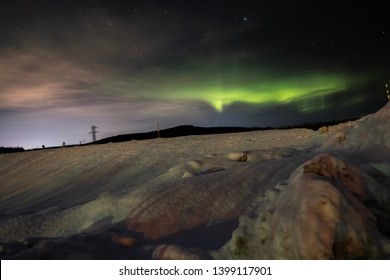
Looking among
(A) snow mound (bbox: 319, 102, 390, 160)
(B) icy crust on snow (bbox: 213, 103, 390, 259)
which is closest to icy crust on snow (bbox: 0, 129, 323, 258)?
(B) icy crust on snow (bbox: 213, 103, 390, 259)

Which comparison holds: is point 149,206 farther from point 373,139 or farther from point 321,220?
point 373,139

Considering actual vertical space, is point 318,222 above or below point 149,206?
above

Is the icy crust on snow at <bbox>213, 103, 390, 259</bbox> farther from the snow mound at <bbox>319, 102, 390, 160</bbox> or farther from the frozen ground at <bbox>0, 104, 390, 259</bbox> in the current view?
the snow mound at <bbox>319, 102, 390, 160</bbox>

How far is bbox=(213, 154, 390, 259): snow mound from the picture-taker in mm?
2785

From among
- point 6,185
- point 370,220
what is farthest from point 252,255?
point 6,185

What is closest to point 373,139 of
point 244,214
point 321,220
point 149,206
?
point 244,214

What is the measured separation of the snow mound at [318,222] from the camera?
2.79m

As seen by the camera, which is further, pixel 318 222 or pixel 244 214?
pixel 244 214

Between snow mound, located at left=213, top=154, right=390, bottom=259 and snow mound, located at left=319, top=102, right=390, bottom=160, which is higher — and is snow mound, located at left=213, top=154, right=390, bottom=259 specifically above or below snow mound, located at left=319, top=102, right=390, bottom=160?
below

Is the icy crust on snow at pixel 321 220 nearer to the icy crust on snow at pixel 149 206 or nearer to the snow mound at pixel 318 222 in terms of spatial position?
the snow mound at pixel 318 222

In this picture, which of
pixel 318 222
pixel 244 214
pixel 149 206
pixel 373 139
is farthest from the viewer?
pixel 149 206

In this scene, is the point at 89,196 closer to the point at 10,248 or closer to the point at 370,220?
the point at 10,248

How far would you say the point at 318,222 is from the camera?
2814mm
